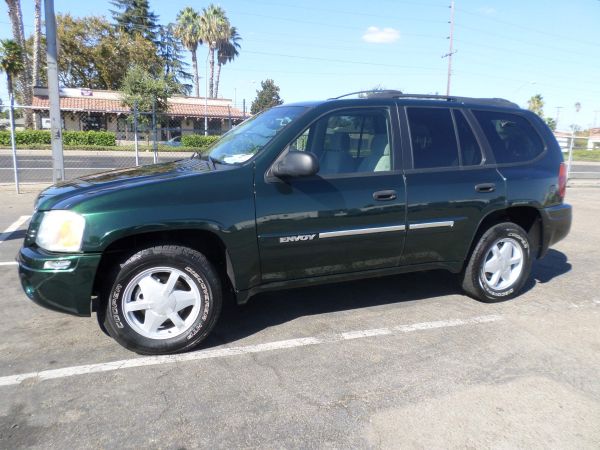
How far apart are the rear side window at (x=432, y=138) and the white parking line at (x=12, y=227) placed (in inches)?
223

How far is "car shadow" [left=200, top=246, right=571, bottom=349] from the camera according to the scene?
3791mm

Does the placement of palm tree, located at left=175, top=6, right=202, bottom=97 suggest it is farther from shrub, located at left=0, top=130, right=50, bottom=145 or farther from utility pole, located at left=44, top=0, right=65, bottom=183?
utility pole, located at left=44, top=0, right=65, bottom=183

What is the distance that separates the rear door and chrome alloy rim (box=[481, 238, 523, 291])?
0.32 meters

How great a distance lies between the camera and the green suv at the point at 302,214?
A: 304 cm

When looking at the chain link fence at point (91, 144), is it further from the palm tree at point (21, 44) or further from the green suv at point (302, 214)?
the green suv at point (302, 214)

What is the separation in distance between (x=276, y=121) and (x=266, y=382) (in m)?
2.07

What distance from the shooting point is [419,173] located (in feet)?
12.5

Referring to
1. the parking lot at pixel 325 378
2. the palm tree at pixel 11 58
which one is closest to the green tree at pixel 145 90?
the palm tree at pixel 11 58

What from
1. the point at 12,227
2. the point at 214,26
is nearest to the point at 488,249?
the point at 12,227

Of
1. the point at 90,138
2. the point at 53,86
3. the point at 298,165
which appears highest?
the point at 53,86

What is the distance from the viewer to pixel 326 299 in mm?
4406

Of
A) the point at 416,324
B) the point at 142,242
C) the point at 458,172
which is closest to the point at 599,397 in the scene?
the point at 416,324

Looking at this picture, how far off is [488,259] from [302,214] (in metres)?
2.04

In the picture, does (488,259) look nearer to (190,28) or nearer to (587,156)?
(587,156)
